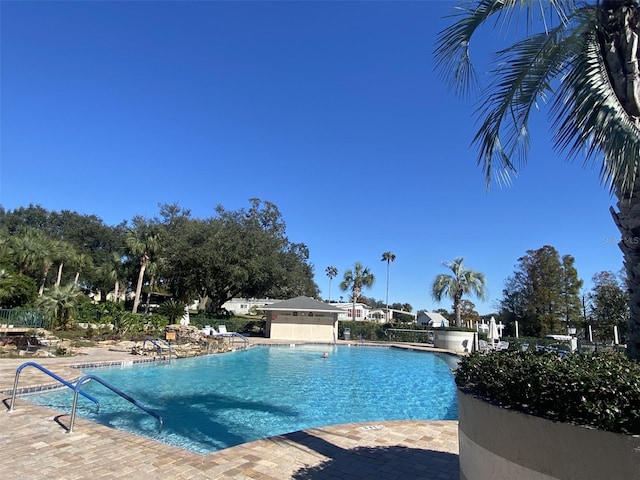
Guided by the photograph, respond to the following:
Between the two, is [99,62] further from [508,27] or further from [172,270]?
Answer: [172,270]

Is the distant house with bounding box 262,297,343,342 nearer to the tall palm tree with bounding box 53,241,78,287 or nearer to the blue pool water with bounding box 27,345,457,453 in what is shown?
the blue pool water with bounding box 27,345,457,453

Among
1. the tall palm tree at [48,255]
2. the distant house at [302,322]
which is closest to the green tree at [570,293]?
the distant house at [302,322]

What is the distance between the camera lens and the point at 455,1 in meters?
4.38

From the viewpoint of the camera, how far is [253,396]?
11383 millimetres

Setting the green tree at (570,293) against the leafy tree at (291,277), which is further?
the green tree at (570,293)

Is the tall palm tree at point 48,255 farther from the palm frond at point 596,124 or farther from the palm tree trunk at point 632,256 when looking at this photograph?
the palm tree trunk at point 632,256

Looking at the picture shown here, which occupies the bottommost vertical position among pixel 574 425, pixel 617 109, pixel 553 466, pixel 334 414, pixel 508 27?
pixel 334 414

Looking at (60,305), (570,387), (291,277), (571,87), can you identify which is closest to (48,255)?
(60,305)

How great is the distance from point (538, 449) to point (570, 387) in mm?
498

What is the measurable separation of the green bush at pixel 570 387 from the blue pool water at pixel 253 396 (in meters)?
5.86

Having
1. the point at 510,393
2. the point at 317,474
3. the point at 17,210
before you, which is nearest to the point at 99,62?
the point at 317,474

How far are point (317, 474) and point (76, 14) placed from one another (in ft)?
48.3

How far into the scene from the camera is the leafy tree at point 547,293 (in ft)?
127

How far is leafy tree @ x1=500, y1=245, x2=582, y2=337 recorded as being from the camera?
127 feet
